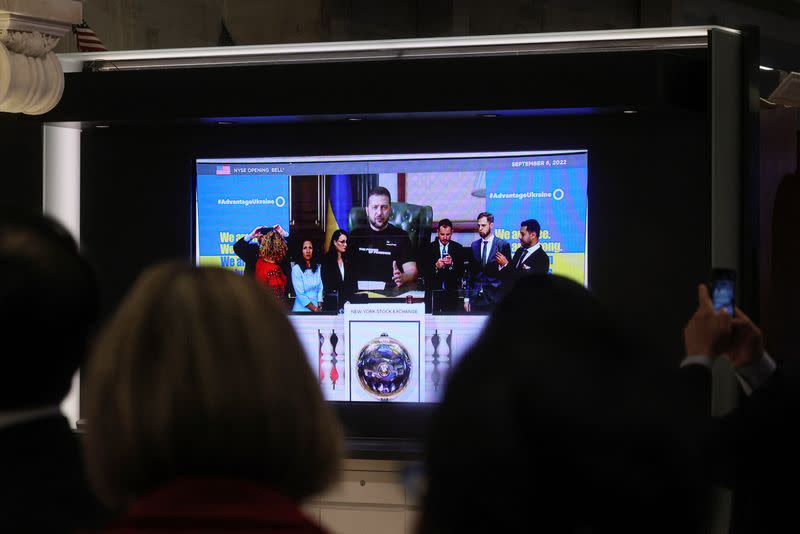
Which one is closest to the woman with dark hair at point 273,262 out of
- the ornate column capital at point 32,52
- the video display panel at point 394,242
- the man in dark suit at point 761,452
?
the video display panel at point 394,242

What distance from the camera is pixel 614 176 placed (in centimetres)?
409

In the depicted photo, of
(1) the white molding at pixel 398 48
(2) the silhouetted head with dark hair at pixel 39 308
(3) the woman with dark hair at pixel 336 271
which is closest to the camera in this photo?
(2) the silhouetted head with dark hair at pixel 39 308

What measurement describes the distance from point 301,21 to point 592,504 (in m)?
11.8

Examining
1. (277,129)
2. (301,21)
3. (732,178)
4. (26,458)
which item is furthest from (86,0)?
(26,458)

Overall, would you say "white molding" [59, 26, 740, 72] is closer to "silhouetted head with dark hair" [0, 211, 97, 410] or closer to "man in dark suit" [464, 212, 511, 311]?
"man in dark suit" [464, 212, 511, 311]

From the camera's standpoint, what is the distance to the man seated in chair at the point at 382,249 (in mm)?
4203

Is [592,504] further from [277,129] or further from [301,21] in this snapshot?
[301,21]

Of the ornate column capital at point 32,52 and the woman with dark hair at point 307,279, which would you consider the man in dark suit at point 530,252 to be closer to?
the woman with dark hair at point 307,279

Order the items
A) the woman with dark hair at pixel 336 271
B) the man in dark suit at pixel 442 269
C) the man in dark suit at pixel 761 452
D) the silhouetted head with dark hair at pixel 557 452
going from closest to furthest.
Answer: the silhouetted head with dark hair at pixel 557 452 < the man in dark suit at pixel 761 452 < the man in dark suit at pixel 442 269 < the woman with dark hair at pixel 336 271

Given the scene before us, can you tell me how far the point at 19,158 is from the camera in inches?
173

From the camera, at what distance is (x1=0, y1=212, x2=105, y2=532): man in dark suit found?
1.30 metres

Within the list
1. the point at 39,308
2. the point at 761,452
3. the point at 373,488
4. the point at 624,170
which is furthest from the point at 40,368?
the point at 624,170

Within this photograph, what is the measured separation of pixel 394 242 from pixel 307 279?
392mm

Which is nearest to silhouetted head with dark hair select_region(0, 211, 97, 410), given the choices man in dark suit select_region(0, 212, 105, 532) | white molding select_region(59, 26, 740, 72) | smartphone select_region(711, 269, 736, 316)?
man in dark suit select_region(0, 212, 105, 532)
